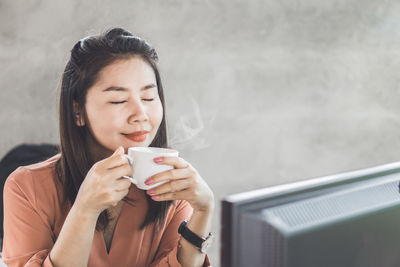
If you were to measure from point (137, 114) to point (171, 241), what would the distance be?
40 cm

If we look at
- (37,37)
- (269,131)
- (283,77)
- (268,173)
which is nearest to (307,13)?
(283,77)

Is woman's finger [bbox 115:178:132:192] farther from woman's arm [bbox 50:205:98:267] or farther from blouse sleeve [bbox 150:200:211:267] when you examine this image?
blouse sleeve [bbox 150:200:211:267]

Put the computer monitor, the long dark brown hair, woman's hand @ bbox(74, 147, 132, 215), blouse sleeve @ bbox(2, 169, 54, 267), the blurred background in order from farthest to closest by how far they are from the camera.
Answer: the blurred background < the long dark brown hair < blouse sleeve @ bbox(2, 169, 54, 267) < woman's hand @ bbox(74, 147, 132, 215) < the computer monitor

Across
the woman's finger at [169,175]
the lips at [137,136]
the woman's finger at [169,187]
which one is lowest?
the woman's finger at [169,187]

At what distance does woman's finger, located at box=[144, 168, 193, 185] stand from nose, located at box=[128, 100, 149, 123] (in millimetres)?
214

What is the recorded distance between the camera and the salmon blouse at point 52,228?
A: 1042 mm

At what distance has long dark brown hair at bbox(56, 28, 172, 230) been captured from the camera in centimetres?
113

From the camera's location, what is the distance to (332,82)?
9.15 ft

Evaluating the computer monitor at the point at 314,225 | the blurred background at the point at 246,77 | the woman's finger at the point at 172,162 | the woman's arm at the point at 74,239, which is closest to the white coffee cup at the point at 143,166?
the woman's finger at the point at 172,162

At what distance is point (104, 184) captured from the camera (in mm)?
895

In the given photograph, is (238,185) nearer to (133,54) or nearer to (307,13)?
(307,13)

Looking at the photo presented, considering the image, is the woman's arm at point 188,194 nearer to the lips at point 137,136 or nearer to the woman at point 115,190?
the woman at point 115,190

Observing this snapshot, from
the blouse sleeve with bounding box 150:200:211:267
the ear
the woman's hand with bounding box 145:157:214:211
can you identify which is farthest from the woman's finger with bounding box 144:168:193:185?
the ear

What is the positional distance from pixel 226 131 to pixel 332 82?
83 centimetres
